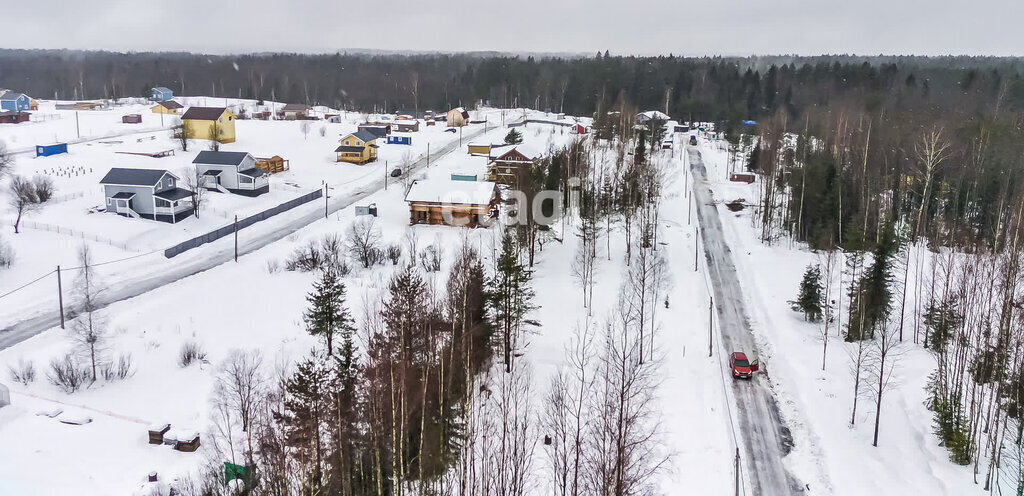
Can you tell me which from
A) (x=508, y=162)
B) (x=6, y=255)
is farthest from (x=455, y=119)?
(x=6, y=255)

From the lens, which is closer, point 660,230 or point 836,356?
point 836,356

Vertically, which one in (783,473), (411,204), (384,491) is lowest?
(783,473)

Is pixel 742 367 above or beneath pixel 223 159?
beneath

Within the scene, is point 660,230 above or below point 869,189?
below

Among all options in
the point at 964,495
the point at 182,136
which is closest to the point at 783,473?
the point at 964,495

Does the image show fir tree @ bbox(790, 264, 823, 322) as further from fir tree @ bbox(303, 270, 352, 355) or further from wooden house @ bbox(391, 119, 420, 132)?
wooden house @ bbox(391, 119, 420, 132)

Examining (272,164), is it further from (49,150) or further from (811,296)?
(811,296)

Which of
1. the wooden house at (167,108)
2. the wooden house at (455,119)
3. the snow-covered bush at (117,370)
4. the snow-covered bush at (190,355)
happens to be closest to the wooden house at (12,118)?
the wooden house at (167,108)

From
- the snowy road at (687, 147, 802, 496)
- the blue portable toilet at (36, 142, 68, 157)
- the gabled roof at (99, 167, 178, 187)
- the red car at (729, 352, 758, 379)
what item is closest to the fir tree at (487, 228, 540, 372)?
the red car at (729, 352, 758, 379)

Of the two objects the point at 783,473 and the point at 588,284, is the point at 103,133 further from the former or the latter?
the point at 783,473
